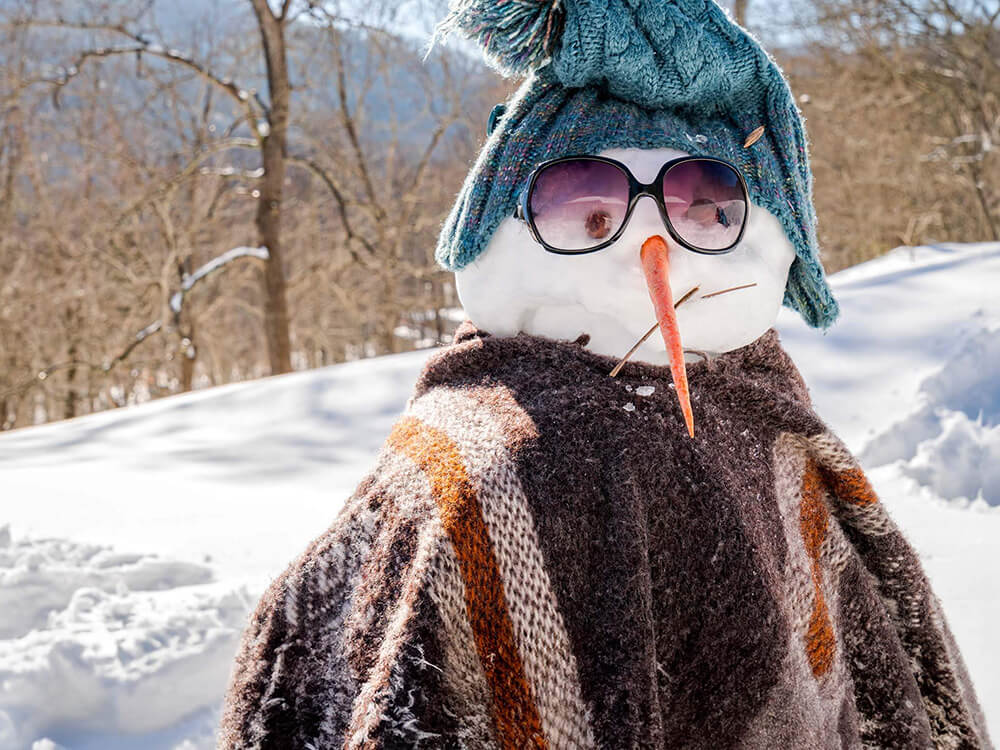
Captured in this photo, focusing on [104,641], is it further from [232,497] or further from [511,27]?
[511,27]

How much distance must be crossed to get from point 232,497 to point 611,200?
6.78 feet

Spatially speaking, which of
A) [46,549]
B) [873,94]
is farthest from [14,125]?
[873,94]

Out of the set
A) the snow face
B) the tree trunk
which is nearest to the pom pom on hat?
the snow face

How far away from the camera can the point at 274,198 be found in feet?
23.3

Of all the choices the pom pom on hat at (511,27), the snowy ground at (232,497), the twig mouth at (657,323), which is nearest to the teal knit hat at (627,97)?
the pom pom on hat at (511,27)

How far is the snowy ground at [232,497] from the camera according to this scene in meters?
1.52

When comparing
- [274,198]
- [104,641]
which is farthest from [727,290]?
[274,198]

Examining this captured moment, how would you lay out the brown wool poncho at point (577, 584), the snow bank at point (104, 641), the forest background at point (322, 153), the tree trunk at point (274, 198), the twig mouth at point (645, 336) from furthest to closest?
the forest background at point (322, 153), the tree trunk at point (274, 198), the snow bank at point (104, 641), the twig mouth at point (645, 336), the brown wool poncho at point (577, 584)

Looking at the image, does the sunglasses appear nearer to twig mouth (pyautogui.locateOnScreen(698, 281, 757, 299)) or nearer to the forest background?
twig mouth (pyautogui.locateOnScreen(698, 281, 757, 299))

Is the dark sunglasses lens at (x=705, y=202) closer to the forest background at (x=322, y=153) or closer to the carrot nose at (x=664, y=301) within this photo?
the carrot nose at (x=664, y=301)

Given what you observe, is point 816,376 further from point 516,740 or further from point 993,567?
point 516,740

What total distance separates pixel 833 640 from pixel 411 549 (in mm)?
527

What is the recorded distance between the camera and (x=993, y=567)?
5.82 feet

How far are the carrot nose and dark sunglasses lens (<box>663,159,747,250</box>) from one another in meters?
0.04
